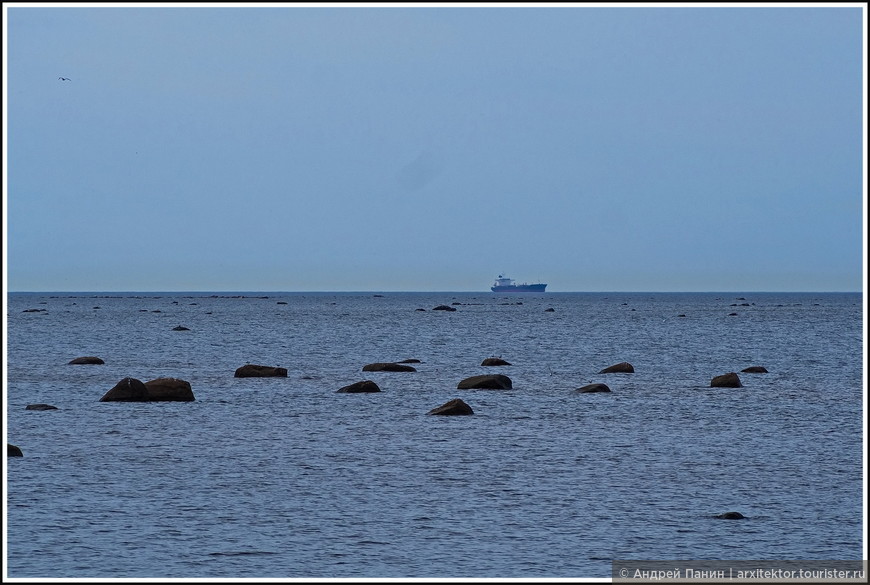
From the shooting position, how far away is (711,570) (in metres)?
18.2

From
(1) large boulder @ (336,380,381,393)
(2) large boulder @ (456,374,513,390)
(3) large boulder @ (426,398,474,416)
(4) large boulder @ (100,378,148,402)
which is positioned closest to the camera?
(3) large boulder @ (426,398,474,416)

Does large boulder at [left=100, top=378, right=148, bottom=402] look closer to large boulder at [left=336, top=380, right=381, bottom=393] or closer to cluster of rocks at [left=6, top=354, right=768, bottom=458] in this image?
cluster of rocks at [left=6, top=354, right=768, bottom=458]

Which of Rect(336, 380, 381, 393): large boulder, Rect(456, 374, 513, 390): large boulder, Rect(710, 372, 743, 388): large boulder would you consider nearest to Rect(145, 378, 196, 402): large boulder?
Rect(336, 380, 381, 393): large boulder

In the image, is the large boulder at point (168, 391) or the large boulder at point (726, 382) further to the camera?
the large boulder at point (726, 382)

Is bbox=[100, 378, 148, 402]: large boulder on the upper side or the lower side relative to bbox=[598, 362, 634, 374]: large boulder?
lower

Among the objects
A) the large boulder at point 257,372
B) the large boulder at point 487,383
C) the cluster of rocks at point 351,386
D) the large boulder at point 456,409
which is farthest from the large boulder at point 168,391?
the large boulder at point 487,383

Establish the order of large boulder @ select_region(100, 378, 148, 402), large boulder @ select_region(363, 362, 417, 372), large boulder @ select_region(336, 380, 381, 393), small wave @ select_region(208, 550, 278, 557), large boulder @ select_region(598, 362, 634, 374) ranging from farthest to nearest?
large boulder @ select_region(598, 362, 634, 374)
large boulder @ select_region(363, 362, 417, 372)
large boulder @ select_region(336, 380, 381, 393)
large boulder @ select_region(100, 378, 148, 402)
small wave @ select_region(208, 550, 278, 557)

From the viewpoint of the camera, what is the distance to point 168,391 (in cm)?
4344

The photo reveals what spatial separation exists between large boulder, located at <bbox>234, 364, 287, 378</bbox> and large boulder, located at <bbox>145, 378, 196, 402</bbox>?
1150cm

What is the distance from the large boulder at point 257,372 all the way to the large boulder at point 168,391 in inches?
453

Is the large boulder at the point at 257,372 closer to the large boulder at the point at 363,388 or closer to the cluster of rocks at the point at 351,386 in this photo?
the cluster of rocks at the point at 351,386

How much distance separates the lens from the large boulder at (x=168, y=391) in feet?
142

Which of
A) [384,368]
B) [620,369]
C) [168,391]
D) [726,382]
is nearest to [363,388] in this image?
[168,391]

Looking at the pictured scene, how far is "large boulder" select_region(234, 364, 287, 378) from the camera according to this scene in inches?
2224
